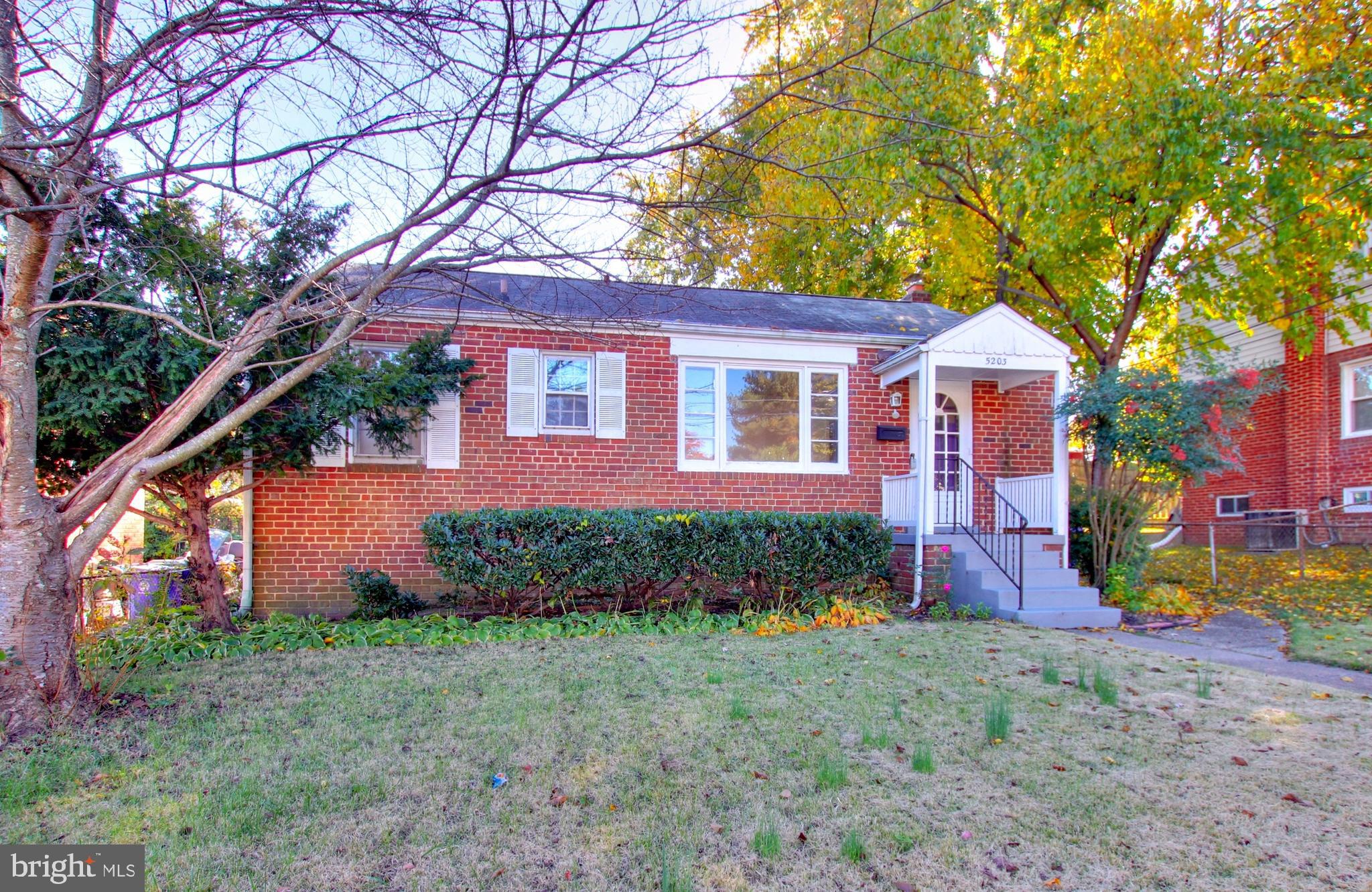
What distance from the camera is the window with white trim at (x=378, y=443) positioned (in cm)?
857

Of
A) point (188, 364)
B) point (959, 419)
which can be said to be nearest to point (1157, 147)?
point (959, 419)

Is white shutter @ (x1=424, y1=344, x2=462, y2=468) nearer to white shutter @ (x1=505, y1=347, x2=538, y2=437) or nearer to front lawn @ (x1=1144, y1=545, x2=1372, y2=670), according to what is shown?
white shutter @ (x1=505, y1=347, x2=538, y2=437)

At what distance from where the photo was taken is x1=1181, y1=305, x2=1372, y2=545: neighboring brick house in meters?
12.6

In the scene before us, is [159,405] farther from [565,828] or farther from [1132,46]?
[1132,46]

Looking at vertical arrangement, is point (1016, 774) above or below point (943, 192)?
below

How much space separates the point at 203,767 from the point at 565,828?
2.02 meters

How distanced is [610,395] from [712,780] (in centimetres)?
626

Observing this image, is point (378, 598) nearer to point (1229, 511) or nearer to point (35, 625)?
point (35, 625)

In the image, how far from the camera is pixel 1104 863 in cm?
278

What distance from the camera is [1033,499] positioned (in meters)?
9.60

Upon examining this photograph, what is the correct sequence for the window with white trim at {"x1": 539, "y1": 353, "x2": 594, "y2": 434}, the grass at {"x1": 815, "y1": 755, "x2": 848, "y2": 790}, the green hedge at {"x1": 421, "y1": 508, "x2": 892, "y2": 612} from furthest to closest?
the window with white trim at {"x1": 539, "y1": 353, "x2": 594, "y2": 434} < the green hedge at {"x1": 421, "y1": 508, "x2": 892, "y2": 612} < the grass at {"x1": 815, "y1": 755, "x2": 848, "y2": 790}

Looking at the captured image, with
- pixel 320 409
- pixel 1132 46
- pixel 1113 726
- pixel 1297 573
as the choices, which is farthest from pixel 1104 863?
pixel 1132 46
